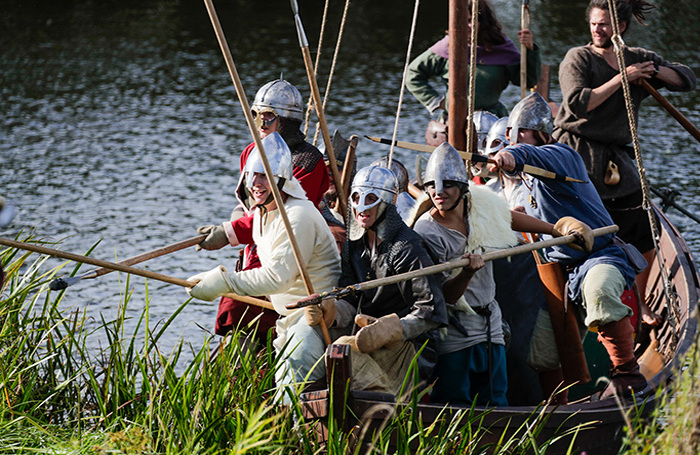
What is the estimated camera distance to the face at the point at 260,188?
501 centimetres

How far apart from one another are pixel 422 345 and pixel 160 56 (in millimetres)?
13889

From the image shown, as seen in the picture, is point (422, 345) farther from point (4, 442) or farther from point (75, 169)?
point (75, 169)

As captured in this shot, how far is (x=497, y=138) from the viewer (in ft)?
22.2

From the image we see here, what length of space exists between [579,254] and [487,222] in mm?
695

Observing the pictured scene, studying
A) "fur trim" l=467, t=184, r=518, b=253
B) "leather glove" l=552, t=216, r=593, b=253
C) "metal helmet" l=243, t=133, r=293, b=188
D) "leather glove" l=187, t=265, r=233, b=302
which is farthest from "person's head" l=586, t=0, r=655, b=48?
"leather glove" l=187, t=265, r=233, b=302

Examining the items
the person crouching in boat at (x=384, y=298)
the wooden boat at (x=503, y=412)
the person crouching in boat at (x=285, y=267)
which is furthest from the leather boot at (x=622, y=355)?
the person crouching in boat at (x=285, y=267)

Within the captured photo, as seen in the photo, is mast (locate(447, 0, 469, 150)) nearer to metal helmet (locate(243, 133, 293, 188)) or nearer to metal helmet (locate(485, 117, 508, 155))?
metal helmet (locate(485, 117, 508, 155))

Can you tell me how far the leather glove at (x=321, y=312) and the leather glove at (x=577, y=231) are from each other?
1303 mm

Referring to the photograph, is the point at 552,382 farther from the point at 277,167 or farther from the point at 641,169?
the point at 277,167

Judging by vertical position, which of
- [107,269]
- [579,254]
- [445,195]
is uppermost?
[445,195]

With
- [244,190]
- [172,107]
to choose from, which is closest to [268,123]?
[244,190]

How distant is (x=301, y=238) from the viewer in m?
4.94

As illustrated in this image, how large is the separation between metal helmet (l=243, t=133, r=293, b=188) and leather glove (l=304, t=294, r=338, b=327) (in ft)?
2.19

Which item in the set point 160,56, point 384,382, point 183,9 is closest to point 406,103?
point 160,56
